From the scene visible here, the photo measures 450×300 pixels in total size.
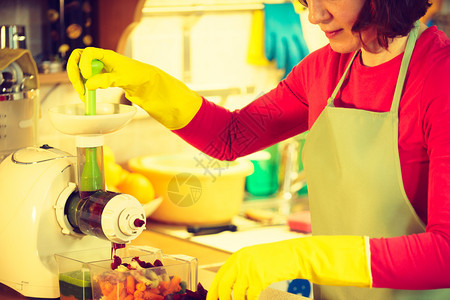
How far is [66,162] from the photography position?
1344 mm

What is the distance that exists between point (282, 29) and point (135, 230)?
4.91 feet

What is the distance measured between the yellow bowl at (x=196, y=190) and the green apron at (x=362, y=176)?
0.71 m

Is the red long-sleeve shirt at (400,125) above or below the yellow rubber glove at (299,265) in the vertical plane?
above

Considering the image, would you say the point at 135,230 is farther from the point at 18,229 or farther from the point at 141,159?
the point at 141,159

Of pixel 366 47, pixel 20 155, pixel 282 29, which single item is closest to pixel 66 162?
pixel 20 155

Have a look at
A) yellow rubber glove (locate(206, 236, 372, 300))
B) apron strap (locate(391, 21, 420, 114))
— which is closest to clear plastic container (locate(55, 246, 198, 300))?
yellow rubber glove (locate(206, 236, 372, 300))

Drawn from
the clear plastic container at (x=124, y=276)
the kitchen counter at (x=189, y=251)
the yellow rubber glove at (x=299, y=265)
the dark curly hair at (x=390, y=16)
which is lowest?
the kitchen counter at (x=189, y=251)

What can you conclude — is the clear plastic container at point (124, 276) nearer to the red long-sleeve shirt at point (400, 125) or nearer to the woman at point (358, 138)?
the woman at point (358, 138)

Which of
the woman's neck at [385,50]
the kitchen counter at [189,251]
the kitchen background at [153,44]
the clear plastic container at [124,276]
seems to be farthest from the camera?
the kitchen background at [153,44]

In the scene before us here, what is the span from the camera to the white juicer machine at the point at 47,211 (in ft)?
4.09

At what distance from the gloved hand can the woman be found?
100cm

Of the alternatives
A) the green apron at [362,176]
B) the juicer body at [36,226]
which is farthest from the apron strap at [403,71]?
the juicer body at [36,226]

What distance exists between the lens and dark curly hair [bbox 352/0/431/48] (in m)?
1.18

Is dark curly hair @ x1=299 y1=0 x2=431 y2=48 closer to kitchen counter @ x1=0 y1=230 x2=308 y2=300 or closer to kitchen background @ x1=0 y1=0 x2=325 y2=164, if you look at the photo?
kitchen counter @ x1=0 y1=230 x2=308 y2=300
